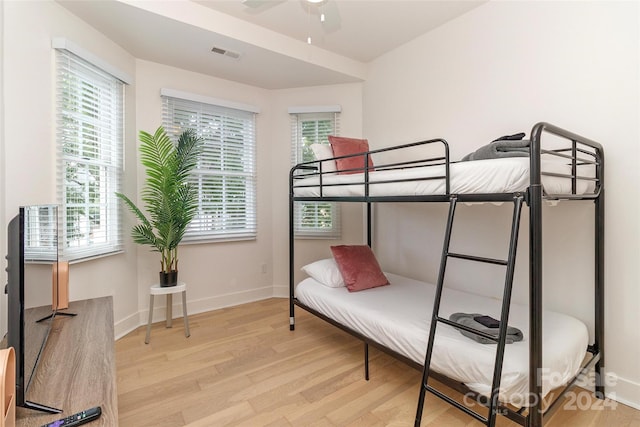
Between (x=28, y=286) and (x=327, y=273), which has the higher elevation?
(x=28, y=286)

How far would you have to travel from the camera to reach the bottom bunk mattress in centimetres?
140

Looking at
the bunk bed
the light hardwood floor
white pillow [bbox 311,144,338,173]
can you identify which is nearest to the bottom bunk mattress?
the bunk bed

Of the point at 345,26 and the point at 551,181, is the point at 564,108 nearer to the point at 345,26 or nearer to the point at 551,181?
the point at 551,181

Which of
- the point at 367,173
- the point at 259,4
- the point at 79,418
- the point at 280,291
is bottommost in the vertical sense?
the point at 280,291

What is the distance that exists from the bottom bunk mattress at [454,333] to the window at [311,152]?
1.19 metres

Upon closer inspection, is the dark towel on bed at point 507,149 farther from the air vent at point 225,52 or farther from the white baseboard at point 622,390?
the air vent at point 225,52

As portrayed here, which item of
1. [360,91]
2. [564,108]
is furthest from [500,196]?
[360,91]

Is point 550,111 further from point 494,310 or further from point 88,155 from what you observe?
point 88,155

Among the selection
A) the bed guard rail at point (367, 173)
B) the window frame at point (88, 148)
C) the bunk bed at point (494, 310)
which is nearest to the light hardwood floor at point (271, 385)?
the bunk bed at point (494, 310)

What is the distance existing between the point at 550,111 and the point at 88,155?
3527 mm

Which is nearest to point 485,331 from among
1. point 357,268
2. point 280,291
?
point 357,268

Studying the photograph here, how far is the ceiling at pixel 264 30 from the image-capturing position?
2.41 m

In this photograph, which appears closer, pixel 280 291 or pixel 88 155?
pixel 88 155

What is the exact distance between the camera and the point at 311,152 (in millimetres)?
3809
